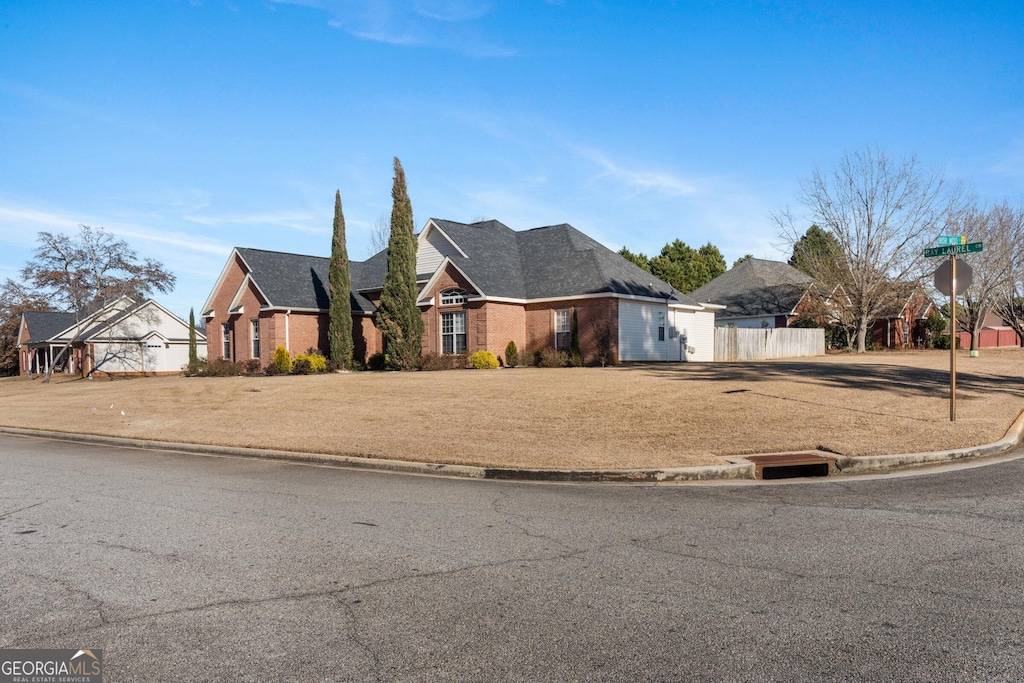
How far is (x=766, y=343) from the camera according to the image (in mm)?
43281

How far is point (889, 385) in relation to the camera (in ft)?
64.5

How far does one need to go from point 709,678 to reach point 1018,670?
1.73 metres

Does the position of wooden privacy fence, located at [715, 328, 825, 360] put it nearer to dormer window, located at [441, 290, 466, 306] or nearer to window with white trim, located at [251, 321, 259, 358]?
dormer window, located at [441, 290, 466, 306]

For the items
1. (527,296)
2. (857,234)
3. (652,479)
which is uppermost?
(857,234)

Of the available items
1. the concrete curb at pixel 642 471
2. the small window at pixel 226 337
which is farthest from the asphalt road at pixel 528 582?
the small window at pixel 226 337

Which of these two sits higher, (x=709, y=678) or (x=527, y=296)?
(x=527, y=296)

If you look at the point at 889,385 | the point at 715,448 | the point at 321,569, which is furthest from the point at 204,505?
the point at 889,385

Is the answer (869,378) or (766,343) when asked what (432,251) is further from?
(869,378)

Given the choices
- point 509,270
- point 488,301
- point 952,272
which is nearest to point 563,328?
point 488,301

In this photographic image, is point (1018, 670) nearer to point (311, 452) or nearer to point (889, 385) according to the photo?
point (311, 452)

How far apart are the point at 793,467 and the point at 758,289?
46.6 m

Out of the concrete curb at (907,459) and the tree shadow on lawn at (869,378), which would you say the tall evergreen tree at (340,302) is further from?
the concrete curb at (907,459)

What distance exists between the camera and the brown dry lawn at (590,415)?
12359 millimetres

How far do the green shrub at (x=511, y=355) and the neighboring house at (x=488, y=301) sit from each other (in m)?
0.36
